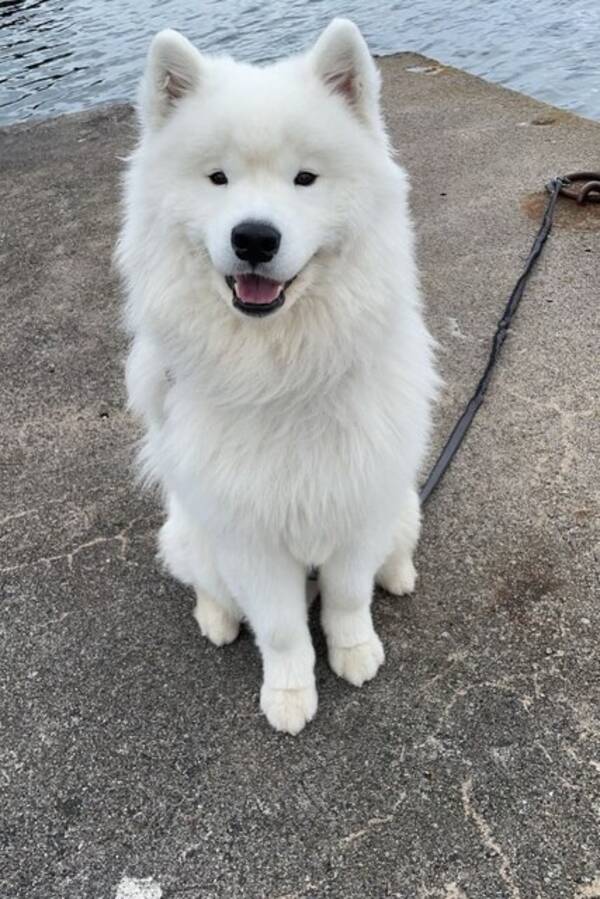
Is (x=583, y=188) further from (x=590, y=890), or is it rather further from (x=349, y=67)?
(x=590, y=890)

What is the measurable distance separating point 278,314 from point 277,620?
2.77 feet

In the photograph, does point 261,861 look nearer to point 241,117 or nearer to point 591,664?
point 591,664

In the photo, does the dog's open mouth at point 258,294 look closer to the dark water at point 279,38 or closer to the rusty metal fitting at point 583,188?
the rusty metal fitting at point 583,188

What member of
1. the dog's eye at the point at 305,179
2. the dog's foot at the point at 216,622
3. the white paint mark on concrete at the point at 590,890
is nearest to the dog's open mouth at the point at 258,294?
the dog's eye at the point at 305,179

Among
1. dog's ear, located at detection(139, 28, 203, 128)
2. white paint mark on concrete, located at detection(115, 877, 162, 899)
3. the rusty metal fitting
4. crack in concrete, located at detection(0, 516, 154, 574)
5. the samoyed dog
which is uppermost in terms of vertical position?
dog's ear, located at detection(139, 28, 203, 128)

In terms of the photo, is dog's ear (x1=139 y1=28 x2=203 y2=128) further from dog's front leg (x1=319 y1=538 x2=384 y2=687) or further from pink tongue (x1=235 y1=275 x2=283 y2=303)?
dog's front leg (x1=319 y1=538 x2=384 y2=687)

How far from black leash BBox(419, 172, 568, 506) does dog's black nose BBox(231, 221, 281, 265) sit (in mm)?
1429

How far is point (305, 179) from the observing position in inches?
67.6

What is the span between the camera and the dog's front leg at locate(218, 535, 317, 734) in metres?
2.01

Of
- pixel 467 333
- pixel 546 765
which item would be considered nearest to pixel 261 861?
pixel 546 765

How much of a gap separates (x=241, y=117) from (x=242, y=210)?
208 mm

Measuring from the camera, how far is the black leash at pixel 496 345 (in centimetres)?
293

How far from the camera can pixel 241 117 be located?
1.64m

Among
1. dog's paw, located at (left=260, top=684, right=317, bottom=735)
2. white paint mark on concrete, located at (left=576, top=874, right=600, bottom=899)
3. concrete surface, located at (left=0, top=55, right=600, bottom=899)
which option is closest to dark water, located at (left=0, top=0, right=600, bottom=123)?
concrete surface, located at (left=0, top=55, right=600, bottom=899)
